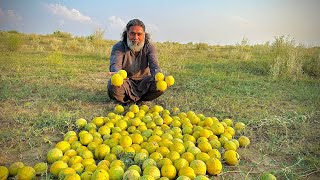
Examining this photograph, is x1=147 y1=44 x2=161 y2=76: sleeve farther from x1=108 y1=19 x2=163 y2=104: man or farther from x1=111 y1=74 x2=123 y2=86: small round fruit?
x1=111 y1=74 x2=123 y2=86: small round fruit

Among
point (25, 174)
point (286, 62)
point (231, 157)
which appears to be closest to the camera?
point (25, 174)

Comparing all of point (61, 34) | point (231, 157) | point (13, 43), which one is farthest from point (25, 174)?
point (61, 34)

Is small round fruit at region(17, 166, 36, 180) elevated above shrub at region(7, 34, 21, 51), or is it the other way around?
shrub at region(7, 34, 21, 51)

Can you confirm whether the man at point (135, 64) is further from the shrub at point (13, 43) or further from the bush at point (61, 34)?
the bush at point (61, 34)

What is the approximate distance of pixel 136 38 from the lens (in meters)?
5.73

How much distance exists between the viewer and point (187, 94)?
6.51m

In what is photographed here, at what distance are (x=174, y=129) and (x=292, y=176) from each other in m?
1.62

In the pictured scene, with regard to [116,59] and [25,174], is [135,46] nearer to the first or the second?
[116,59]

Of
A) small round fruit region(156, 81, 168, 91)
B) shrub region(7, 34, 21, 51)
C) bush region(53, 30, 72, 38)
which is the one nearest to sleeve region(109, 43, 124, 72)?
small round fruit region(156, 81, 168, 91)

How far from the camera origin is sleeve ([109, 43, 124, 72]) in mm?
5602

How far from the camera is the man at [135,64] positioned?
5617 millimetres

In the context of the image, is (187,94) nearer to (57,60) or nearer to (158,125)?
(158,125)

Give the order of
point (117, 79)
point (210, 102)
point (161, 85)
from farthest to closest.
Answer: point (210, 102), point (161, 85), point (117, 79)

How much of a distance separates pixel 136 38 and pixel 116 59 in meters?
0.54
